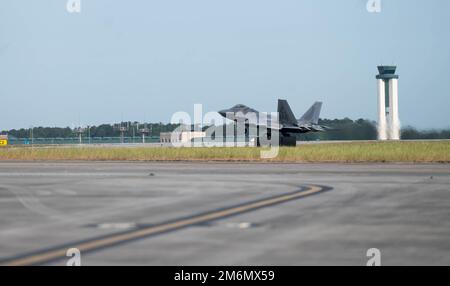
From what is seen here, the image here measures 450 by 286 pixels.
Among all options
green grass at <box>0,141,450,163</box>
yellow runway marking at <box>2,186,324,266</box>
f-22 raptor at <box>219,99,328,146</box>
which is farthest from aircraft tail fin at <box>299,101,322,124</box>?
yellow runway marking at <box>2,186,324,266</box>

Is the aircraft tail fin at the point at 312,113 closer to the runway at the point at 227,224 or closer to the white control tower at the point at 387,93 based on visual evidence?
the white control tower at the point at 387,93

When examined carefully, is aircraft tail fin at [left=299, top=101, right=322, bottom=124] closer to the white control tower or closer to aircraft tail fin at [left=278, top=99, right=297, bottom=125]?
aircraft tail fin at [left=278, top=99, right=297, bottom=125]

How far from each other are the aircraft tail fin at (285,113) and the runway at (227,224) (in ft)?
168

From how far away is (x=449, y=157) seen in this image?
41.6 m

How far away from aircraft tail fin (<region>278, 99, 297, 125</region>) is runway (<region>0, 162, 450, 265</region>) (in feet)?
168

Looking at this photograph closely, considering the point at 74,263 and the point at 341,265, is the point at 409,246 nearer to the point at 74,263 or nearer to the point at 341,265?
the point at 341,265

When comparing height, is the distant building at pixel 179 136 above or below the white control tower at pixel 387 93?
below

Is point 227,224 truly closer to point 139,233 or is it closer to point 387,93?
point 139,233

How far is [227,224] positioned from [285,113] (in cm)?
6090

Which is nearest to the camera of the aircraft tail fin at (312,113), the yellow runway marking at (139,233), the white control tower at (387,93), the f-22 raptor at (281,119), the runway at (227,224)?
the yellow runway marking at (139,233)

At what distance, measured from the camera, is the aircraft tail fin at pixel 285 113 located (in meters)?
71.5

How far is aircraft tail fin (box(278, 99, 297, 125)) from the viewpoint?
7150 centimetres

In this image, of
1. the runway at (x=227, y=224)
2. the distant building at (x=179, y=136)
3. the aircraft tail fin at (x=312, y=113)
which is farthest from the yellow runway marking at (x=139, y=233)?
the distant building at (x=179, y=136)

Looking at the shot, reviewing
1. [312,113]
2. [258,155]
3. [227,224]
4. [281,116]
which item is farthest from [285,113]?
[227,224]
